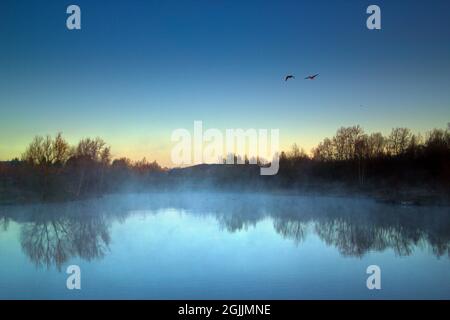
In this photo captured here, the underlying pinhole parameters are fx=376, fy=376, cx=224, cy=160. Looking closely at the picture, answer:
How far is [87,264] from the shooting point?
19.6ft

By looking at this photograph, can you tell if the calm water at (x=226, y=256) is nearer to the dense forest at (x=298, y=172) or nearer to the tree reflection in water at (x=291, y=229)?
the tree reflection in water at (x=291, y=229)

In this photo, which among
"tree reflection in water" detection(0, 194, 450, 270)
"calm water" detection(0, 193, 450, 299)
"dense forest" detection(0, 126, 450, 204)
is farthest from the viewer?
"dense forest" detection(0, 126, 450, 204)

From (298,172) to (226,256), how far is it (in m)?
16.8

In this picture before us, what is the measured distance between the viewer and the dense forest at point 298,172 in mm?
17219

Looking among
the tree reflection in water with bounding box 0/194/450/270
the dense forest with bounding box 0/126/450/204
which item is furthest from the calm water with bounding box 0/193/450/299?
the dense forest with bounding box 0/126/450/204

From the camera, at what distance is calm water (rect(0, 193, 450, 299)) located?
4.74 meters

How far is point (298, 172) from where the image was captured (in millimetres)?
22562

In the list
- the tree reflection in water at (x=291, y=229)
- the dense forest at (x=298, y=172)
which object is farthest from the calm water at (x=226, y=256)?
the dense forest at (x=298, y=172)

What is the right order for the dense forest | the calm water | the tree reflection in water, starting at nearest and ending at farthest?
the calm water → the tree reflection in water → the dense forest

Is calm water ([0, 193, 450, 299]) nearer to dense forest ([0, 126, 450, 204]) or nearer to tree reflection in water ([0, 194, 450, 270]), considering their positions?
tree reflection in water ([0, 194, 450, 270])

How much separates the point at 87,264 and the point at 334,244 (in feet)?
15.4

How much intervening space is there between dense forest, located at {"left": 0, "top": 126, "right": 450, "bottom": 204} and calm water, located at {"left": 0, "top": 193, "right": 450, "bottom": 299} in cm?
609
